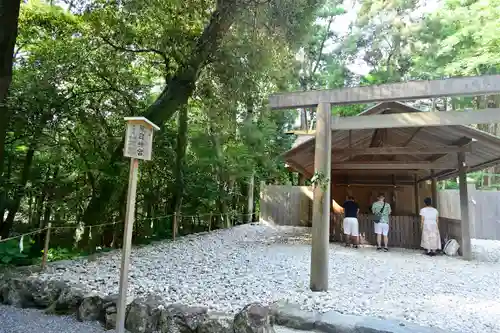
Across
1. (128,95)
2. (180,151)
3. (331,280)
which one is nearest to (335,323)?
(331,280)

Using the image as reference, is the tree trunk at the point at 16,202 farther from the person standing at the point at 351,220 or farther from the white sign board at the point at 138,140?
the person standing at the point at 351,220

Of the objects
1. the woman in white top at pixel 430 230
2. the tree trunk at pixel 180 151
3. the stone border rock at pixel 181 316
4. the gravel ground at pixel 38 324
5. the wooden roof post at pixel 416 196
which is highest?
the tree trunk at pixel 180 151

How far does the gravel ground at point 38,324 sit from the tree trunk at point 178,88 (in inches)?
137

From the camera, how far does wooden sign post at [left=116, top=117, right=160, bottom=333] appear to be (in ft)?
10.6

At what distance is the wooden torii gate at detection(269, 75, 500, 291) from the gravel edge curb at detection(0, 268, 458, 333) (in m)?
1.09

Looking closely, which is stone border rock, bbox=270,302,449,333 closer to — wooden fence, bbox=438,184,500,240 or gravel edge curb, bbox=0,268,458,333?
gravel edge curb, bbox=0,268,458,333

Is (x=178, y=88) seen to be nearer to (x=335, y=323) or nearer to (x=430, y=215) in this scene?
(x=335, y=323)

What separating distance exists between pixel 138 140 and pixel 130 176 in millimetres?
406

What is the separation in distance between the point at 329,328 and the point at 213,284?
6.82ft

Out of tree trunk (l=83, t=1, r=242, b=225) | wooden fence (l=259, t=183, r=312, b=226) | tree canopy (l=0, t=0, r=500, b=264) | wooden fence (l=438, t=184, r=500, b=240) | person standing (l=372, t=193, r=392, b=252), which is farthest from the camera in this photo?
wooden fence (l=259, t=183, r=312, b=226)

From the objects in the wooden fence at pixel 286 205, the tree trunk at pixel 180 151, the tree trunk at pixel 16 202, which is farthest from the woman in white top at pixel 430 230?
the tree trunk at pixel 16 202

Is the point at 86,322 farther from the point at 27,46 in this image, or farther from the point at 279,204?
the point at 279,204

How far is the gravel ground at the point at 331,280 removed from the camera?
3.83m

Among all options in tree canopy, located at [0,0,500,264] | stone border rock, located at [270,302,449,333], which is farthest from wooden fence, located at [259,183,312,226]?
stone border rock, located at [270,302,449,333]
